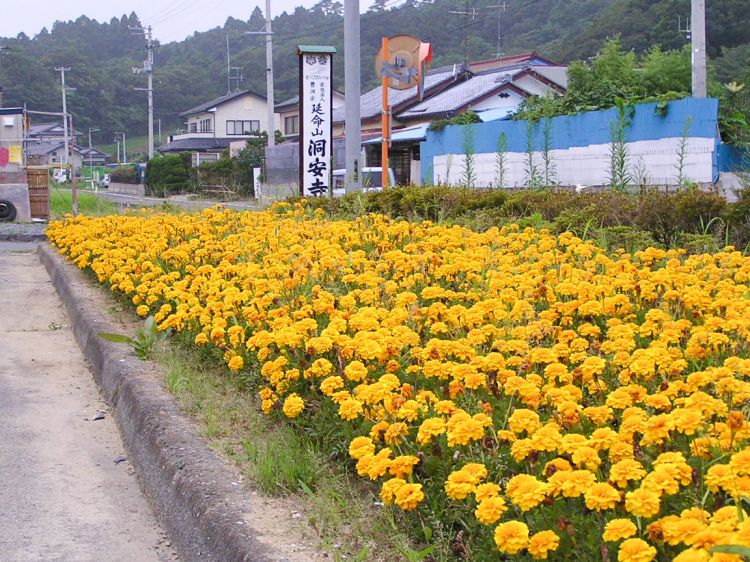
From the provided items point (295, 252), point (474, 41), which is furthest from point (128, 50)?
point (295, 252)

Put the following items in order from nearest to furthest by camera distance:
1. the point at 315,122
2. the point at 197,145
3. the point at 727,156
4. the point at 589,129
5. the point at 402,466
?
1. the point at 402,466
2. the point at 315,122
3. the point at 727,156
4. the point at 589,129
5. the point at 197,145

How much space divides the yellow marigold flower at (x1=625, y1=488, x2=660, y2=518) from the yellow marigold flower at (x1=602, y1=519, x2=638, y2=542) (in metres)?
0.04

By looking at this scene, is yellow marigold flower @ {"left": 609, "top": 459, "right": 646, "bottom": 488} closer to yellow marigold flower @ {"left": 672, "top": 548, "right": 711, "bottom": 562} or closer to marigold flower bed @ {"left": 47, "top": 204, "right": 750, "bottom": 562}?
marigold flower bed @ {"left": 47, "top": 204, "right": 750, "bottom": 562}

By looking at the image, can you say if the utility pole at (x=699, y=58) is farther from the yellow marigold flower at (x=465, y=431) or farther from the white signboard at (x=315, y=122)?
the yellow marigold flower at (x=465, y=431)

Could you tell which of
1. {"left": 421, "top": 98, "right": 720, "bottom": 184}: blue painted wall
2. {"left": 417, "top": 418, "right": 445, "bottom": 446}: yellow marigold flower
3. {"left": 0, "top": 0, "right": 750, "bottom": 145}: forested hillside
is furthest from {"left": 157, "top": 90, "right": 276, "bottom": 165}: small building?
{"left": 417, "top": 418, "right": 445, "bottom": 446}: yellow marigold flower

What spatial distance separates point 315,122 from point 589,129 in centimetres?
602

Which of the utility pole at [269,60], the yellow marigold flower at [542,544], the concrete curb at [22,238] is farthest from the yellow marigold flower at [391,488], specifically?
the utility pole at [269,60]

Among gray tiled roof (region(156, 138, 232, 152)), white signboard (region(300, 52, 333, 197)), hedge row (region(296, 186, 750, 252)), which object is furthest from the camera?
gray tiled roof (region(156, 138, 232, 152))

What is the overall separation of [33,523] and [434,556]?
5.84ft

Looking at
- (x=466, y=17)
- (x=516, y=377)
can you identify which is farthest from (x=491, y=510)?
(x=466, y=17)

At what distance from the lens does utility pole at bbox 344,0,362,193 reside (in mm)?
12616

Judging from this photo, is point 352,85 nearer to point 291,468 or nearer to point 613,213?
point 613,213

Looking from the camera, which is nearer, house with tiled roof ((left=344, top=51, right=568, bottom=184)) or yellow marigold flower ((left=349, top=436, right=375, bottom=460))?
yellow marigold flower ((left=349, top=436, right=375, bottom=460))

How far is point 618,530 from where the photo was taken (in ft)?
7.02
